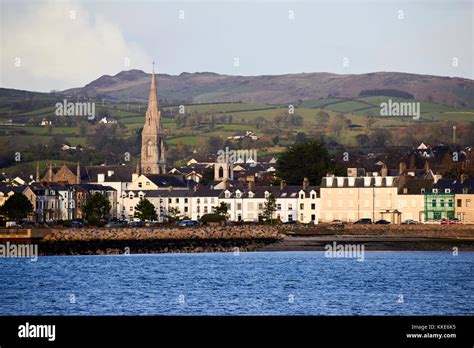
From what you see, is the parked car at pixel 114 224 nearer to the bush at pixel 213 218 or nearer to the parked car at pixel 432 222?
the bush at pixel 213 218

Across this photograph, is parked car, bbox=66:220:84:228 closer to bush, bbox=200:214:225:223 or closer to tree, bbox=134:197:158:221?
tree, bbox=134:197:158:221

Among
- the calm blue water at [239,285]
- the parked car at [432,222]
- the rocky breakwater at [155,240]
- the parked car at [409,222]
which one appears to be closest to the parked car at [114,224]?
the rocky breakwater at [155,240]

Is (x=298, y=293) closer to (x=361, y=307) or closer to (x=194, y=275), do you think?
(x=361, y=307)

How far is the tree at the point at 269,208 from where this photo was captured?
365 feet

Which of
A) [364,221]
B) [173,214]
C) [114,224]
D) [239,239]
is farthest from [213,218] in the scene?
[239,239]

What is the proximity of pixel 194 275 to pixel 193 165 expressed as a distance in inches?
5177

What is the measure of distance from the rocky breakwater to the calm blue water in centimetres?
336

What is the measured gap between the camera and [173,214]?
124125 mm

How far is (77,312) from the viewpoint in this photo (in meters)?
49.2

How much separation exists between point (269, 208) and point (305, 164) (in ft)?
59.7

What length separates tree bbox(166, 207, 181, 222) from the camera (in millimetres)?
119438

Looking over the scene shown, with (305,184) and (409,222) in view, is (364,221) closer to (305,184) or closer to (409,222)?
(409,222)

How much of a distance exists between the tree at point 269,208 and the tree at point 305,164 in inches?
491
